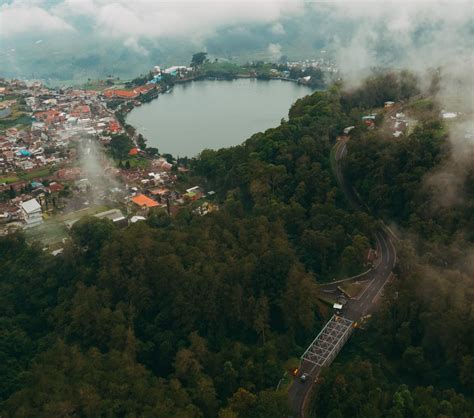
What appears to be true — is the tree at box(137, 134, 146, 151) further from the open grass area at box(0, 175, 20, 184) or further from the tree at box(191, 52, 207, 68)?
the tree at box(191, 52, 207, 68)

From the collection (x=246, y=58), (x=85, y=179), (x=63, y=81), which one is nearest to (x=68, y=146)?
(x=85, y=179)

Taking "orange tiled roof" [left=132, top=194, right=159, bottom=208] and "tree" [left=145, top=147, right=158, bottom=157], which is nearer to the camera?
"orange tiled roof" [left=132, top=194, right=159, bottom=208]

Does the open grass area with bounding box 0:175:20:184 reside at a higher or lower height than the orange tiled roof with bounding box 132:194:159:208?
higher

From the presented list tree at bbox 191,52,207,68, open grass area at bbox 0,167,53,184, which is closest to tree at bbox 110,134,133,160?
open grass area at bbox 0,167,53,184

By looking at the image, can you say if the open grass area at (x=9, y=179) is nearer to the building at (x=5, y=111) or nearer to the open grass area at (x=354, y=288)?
the building at (x=5, y=111)

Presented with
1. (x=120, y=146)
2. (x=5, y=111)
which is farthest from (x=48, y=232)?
(x=5, y=111)

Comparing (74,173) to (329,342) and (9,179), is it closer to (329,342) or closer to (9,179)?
(9,179)

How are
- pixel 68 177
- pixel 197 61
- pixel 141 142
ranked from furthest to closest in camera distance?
pixel 197 61, pixel 141 142, pixel 68 177
